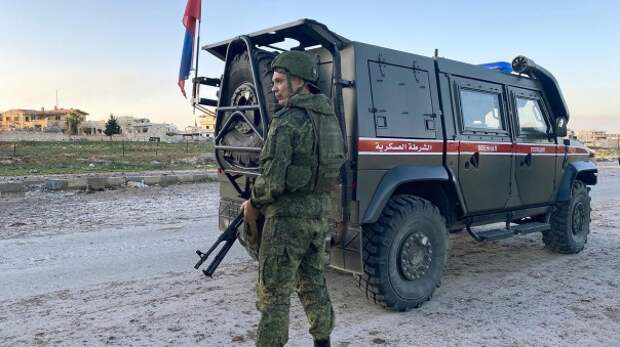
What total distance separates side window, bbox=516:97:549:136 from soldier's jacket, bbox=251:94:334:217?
358cm

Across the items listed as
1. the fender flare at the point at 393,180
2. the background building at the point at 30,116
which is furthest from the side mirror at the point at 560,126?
the background building at the point at 30,116

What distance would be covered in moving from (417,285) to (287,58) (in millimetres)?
2411

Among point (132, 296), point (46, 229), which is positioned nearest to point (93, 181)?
point (46, 229)

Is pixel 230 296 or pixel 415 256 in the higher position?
pixel 415 256

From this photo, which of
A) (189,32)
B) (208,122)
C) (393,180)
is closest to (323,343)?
(393,180)

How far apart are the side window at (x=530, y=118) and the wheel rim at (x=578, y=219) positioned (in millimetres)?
1224

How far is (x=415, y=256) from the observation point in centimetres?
421

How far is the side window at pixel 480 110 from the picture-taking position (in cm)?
Answer: 483

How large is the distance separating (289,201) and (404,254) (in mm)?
1699

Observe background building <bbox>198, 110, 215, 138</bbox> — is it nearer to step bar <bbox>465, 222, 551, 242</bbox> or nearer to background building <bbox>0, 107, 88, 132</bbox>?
step bar <bbox>465, 222, 551, 242</bbox>

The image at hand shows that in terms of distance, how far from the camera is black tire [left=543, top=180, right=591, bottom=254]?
6.09 meters

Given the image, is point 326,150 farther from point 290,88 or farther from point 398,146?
point 398,146

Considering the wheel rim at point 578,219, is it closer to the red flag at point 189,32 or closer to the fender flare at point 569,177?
the fender flare at point 569,177

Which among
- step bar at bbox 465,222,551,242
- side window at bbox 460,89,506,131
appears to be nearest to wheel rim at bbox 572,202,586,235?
step bar at bbox 465,222,551,242
